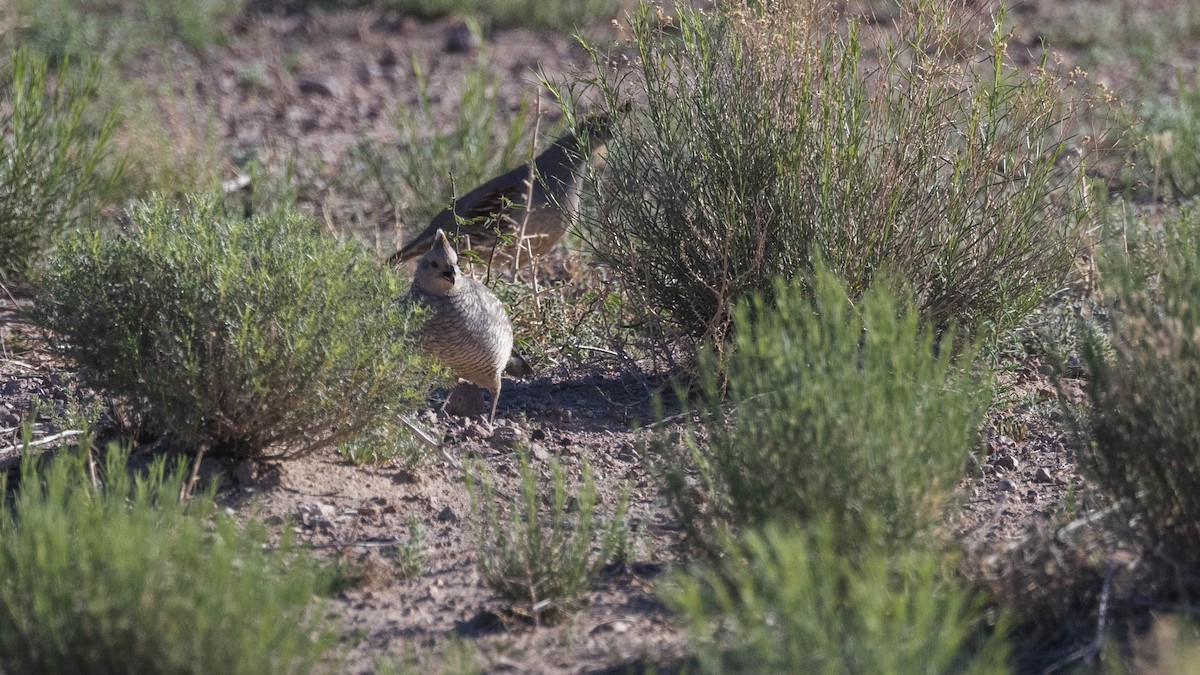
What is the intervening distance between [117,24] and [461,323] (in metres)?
7.60

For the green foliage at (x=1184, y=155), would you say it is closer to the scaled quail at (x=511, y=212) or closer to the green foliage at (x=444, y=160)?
the scaled quail at (x=511, y=212)

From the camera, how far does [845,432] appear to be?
3.11 metres

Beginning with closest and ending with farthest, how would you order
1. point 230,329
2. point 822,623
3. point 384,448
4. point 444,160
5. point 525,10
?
point 822,623
point 230,329
point 384,448
point 444,160
point 525,10

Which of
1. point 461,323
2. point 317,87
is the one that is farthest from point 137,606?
point 317,87

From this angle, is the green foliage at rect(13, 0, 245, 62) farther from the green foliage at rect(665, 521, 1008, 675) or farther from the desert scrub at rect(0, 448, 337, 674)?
the green foliage at rect(665, 521, 1008, 675)

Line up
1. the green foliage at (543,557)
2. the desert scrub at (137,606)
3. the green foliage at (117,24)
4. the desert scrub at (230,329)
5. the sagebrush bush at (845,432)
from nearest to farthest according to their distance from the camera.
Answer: the desert scrub at (137,606), the sagebrush bush at (845,432), the green foliage at (543,557), the desert scrub at (230,329), the green foliage at (117,24)

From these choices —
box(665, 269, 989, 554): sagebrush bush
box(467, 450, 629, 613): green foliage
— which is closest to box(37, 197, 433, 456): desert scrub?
box(467, 450, 629, 613): green foliage

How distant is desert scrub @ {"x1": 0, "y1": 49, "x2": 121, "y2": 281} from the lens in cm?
592

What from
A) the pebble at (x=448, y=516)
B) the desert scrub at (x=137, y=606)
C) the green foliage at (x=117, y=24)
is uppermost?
the desert scrub at (x=137, y=606)

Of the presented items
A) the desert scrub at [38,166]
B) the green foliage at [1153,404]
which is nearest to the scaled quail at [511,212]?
the desert scrub at [38,166]

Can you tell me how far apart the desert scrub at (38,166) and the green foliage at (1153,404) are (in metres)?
4.63

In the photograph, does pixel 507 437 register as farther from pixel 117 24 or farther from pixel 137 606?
pixel 117 24

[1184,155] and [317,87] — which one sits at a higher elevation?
[1184,155]

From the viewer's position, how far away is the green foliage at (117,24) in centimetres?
1051
